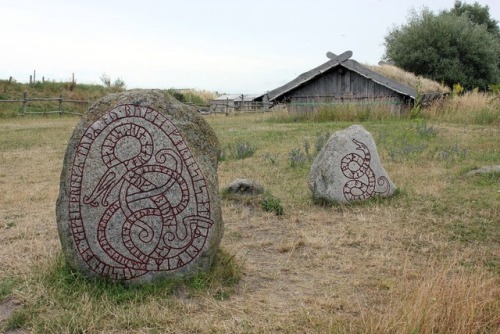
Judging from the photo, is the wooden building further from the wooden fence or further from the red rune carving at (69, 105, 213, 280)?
the red rune carving at (69, 105, 213, 280)

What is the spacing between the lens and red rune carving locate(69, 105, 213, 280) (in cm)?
403

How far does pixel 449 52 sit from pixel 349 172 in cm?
2537

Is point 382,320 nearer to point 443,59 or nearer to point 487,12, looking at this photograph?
point 443,59

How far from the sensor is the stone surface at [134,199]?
4.03 meters

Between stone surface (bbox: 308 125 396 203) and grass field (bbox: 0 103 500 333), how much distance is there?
182mm

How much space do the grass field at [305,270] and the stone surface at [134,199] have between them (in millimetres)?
181

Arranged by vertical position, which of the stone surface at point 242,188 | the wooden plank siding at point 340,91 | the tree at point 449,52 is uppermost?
the tree at point 449,52

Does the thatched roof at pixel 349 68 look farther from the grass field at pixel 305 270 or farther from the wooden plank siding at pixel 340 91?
the grass field at pixel 305 270

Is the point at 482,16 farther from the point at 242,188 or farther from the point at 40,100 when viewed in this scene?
the point at 242,188

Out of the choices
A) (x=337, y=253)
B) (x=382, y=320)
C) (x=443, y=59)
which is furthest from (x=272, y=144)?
(x=443, y=59)

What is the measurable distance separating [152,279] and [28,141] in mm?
11444

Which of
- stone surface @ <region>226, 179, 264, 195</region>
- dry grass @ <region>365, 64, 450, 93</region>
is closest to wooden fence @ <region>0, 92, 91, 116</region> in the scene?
dry grass @ <region>365, 64, 450, 93</region>

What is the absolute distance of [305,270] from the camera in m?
4.58

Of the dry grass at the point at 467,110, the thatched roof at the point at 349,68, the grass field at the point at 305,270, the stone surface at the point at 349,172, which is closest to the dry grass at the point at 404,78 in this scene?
the thatched roof at the point at 349,68
